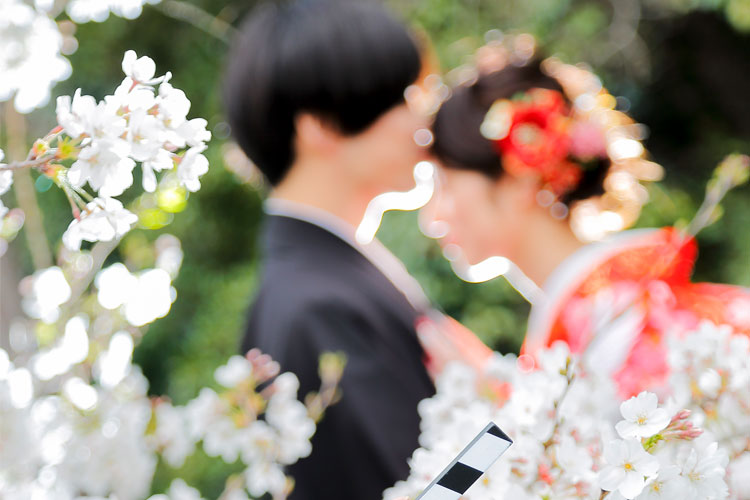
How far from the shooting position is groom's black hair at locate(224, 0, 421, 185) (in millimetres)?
1233

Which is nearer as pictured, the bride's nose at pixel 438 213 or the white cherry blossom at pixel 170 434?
the white cherry blossom at pixel 170 434

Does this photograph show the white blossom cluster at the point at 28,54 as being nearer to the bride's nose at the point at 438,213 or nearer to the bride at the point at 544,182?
the bride at the point at 544,182

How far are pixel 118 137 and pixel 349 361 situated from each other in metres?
0.79

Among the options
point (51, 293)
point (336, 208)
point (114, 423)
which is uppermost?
point (51, 293)

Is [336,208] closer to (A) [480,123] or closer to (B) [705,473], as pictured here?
(A) [480,123]

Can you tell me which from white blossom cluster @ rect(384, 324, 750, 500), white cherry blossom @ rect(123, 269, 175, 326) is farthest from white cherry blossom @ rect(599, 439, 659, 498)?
white cherry blossom @ rect(123, 269, 175, 326)

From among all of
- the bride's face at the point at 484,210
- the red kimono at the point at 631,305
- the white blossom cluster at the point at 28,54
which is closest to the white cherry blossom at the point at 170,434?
the white blossom cluster at the point at 28,54

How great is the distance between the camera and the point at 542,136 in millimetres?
1410

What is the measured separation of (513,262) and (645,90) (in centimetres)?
196

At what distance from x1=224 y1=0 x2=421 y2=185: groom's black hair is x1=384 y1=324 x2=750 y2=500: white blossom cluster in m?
0.77

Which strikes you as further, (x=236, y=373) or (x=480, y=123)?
(x=480, y=123)

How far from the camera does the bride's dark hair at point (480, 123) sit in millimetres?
1434

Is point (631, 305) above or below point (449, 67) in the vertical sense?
above

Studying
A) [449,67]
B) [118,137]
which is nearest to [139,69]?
[118,137]
